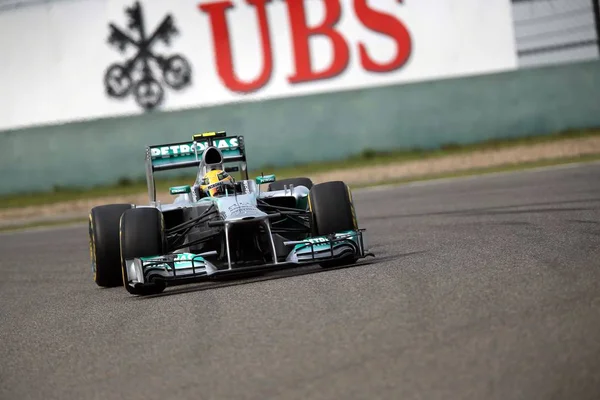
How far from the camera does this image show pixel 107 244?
1123 centimetres

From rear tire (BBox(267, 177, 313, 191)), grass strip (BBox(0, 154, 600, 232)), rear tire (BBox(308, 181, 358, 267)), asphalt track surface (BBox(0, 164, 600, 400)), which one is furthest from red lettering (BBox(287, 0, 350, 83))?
rear tire (BBox(308, 181, 358, 267))

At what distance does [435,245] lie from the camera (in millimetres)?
11602

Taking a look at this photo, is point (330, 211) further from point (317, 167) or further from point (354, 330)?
point (317, 167)

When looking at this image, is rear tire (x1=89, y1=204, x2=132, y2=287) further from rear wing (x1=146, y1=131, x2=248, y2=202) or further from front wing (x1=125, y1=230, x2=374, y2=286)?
front wing (x1=125, y1=230, x2=374, y2=286)

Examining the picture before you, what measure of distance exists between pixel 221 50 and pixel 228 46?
235mm

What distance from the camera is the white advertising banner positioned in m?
31.2

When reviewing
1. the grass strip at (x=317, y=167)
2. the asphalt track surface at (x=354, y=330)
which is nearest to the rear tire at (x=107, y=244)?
the asphalt track surface at (x=354, y=330)

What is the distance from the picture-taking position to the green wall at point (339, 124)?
1169 inches

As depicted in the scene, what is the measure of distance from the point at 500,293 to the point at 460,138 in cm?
2258

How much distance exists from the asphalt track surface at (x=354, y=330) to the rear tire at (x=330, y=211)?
0.44 meters

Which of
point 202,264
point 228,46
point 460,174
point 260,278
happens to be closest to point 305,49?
point 228,46

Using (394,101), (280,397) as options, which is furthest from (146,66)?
(280,397)

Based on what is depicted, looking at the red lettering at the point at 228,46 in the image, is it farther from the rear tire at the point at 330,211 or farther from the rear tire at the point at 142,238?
the rear tire at the point at 142,238

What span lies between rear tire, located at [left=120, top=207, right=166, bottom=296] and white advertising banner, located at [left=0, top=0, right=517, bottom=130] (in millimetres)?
21122
